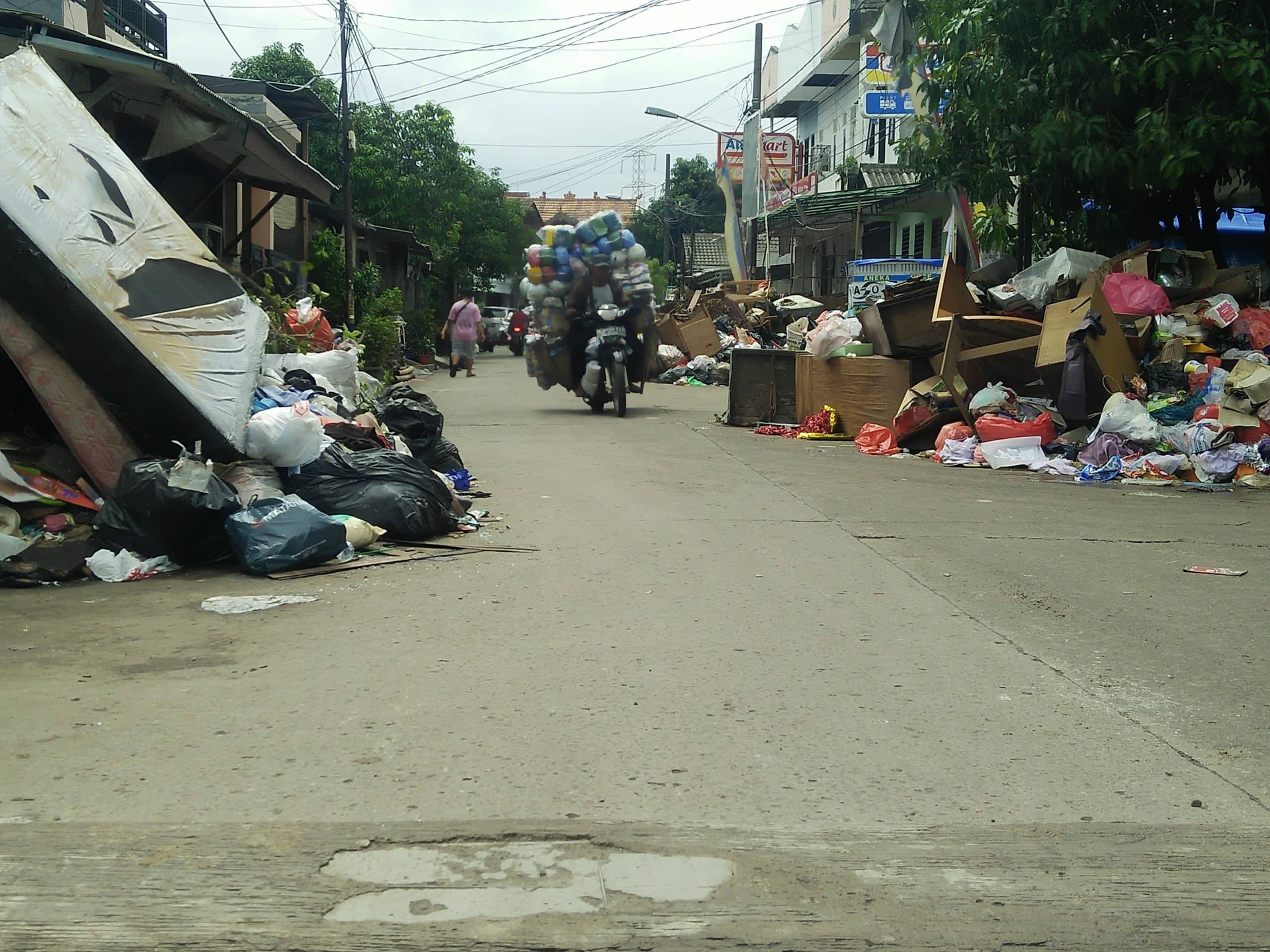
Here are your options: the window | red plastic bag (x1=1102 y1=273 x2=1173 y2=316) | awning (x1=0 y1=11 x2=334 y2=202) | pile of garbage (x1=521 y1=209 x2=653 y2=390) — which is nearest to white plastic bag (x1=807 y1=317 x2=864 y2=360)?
pile of garbage (x1=521 y1=209 x2=653 y2=390)

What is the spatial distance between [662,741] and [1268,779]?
6.48 ft

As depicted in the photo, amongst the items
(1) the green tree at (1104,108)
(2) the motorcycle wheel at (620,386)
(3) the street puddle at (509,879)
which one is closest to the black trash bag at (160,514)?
(3) the street puddle at (509,879)

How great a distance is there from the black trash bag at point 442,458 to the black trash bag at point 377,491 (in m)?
1.84

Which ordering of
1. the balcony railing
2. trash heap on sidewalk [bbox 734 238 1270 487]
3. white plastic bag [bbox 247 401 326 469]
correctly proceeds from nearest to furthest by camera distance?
white plastic bag [bbox 247 401 326 469] < trash heap on sidewalk [bbox 734 238 1270 487] < the balcony railing

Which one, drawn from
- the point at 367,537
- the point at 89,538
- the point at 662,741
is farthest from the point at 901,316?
the point at 662,741

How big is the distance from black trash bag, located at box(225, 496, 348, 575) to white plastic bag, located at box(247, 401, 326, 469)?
54cm

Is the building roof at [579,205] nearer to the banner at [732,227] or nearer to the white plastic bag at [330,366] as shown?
the banner at [732,227]

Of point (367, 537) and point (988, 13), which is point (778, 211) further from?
point (367, 537)

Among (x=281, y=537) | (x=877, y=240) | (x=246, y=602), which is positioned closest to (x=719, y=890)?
(x=246, y=602)

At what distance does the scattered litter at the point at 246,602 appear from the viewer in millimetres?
6031

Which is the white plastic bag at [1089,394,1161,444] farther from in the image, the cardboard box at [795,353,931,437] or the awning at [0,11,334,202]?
the awning at [0,11,334,202]

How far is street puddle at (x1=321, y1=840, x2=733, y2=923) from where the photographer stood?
2988 mm

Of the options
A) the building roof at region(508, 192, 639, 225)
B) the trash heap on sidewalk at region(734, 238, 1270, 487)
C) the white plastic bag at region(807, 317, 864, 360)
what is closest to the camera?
the trash heap on sidewalk at region(734, 238, 1270, 487)

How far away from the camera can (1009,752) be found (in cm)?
411
